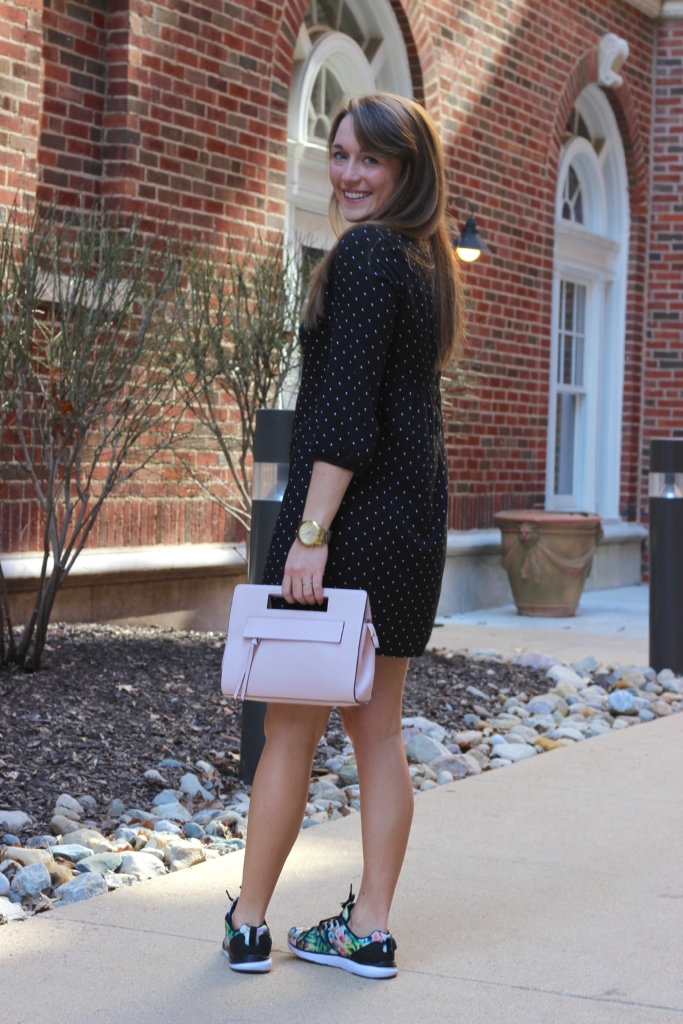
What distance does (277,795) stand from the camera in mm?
2867

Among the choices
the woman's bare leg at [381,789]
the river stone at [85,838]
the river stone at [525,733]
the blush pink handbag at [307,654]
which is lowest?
the river stone at [85,838]

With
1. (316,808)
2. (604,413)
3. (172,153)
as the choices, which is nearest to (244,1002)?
(316,808)

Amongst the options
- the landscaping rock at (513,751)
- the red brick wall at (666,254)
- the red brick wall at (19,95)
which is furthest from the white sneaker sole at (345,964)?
the red brick wall at (666,254)

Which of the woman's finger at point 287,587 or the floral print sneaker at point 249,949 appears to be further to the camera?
the floral print sneaker at point 249,949

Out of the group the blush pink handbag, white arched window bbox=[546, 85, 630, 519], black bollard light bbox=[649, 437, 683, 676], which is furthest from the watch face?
white arched window bbox=[546, 85, 630, 519]

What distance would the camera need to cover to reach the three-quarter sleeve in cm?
271

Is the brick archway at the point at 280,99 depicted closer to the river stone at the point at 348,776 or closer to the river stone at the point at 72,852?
the river stone at the point at 348,776

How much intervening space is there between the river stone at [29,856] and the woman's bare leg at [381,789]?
977 millimetres

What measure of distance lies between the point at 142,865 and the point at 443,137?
7138mm

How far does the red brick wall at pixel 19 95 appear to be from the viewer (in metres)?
6.27

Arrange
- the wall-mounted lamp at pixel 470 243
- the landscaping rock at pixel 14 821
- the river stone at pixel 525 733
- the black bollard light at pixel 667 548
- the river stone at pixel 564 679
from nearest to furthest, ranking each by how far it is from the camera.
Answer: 1. the landscaping rock at pixel 14 821
2. the river stone at pixel 525 733
3. the river stone at pixel 564 679
4. the black bollard light at pixel 667 548
5. the wall-mounted lamp at pixel 470 243

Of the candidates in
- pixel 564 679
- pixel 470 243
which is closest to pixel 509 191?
pixel 470 243

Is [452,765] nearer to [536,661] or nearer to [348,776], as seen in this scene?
[348,776]

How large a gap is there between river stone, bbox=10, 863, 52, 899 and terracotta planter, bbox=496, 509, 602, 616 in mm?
6820
